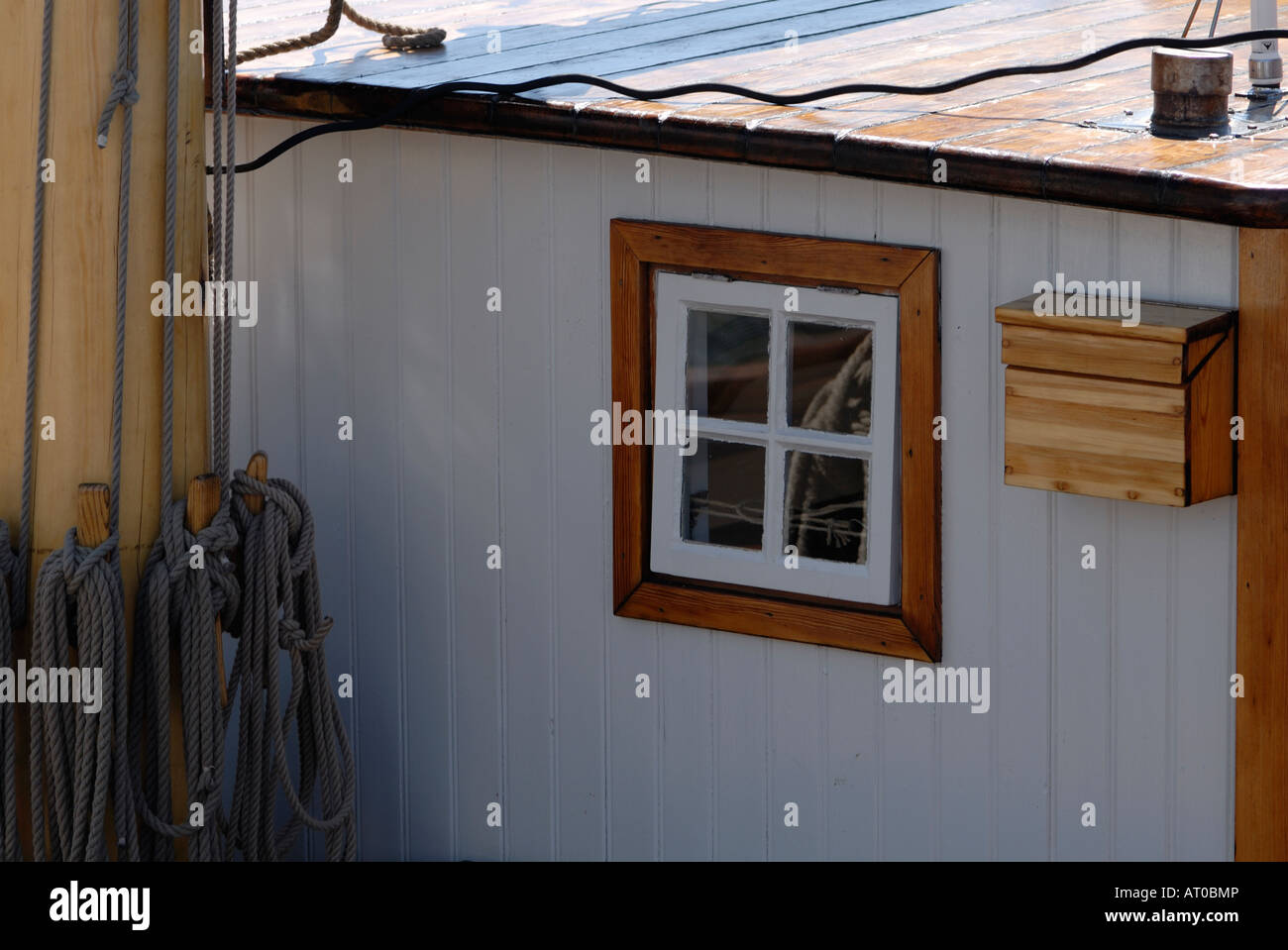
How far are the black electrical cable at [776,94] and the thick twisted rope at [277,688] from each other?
936mm

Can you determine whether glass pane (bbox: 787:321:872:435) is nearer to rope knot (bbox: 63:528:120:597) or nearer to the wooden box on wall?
the wooden box on wall

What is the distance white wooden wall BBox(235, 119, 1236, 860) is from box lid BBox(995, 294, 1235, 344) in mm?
60

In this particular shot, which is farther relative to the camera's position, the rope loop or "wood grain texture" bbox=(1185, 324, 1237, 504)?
the rope loop

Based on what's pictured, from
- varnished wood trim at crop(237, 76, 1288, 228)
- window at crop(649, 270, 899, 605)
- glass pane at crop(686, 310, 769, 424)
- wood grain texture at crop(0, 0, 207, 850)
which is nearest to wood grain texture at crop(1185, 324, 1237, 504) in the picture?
varnished wood trim at crop(237, 76, 1288, 228)

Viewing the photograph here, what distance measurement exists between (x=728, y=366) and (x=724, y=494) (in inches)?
11.6

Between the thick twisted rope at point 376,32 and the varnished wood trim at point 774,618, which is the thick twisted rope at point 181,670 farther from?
the thick twisted rope at point 376,32

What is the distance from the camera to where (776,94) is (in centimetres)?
437

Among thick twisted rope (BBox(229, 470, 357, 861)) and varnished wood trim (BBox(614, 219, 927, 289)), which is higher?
varnished wood trim (BBox(614, 219, 927, 289))

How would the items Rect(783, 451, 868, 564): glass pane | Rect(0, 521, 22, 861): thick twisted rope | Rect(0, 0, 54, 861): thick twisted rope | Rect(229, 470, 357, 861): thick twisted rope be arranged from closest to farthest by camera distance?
Rect(0, 0, 54, 861): thick twisted rope, Rect(0, 521, 22, 861): thick twisted rope, Rect(783, 451, 868, 564): glass pane, Rect(229, 470, 357, 861): thick twisted rope

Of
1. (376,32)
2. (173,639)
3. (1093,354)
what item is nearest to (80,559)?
(173,639)

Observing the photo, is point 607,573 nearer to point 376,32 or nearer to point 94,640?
point 94,640

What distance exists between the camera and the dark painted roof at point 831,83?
3.71 meters

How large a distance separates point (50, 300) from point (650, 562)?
4.71ft

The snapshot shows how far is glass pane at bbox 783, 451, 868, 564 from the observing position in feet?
13.8
